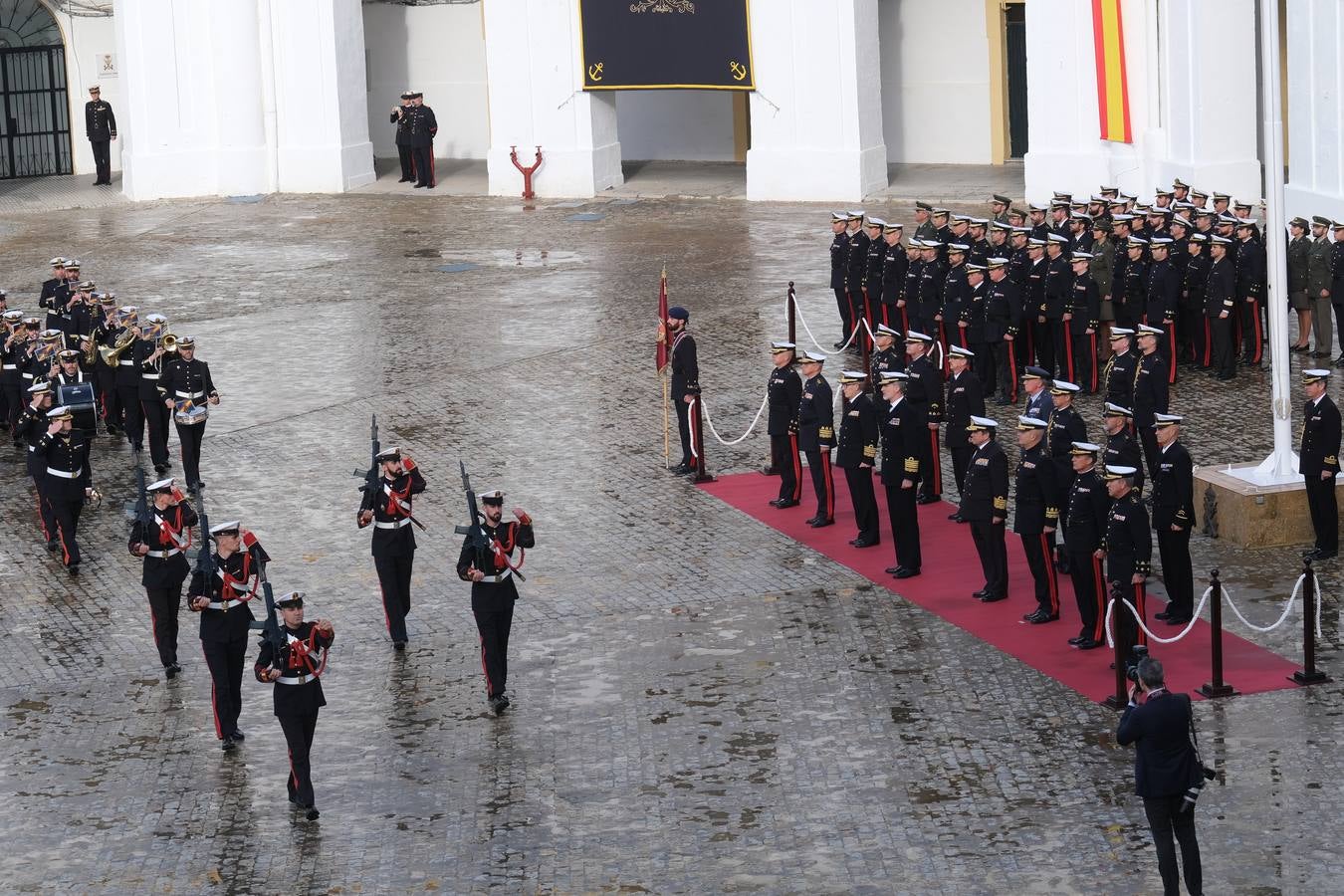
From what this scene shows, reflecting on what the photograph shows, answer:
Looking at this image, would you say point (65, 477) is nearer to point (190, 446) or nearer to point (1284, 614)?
point (190, 446)

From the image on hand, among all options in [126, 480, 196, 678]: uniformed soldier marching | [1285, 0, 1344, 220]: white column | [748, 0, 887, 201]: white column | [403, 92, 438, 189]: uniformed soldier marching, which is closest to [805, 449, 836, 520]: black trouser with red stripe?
Answer: [126, 480, 196, 678]: uniformed soldier marching

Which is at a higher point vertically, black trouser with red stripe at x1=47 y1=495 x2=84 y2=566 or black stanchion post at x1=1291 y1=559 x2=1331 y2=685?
black trouser with red stripe at x1=47 y1=495 x2=84 y2=566

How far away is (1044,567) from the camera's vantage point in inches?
521

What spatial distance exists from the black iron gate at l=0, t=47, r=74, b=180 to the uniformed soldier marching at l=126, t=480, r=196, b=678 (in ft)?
89.9

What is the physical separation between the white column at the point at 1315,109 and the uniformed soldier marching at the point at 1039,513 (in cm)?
1211

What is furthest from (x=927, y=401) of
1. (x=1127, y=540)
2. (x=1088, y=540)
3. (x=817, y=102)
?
(x=817, y=102)

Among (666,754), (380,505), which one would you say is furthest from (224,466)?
(666,754)

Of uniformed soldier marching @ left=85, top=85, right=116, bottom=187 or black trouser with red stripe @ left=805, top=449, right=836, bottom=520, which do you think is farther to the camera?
uniformed soldier marching @ left=85, top=85, right=116, bottom=187

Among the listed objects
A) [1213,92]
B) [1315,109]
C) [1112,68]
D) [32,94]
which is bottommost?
[1315,109]

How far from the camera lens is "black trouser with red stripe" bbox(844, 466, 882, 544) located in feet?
49.4

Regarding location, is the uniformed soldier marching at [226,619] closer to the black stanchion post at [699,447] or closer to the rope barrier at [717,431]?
the black stanchion post at [699,447]

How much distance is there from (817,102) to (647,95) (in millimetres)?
6119

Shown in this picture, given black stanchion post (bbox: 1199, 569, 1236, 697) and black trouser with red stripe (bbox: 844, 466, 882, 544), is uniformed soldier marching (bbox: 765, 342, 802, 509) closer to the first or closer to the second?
black trouser with red stripe (bbox: 844, 466, 882, 544)

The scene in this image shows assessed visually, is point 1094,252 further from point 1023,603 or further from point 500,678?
point 500,678
